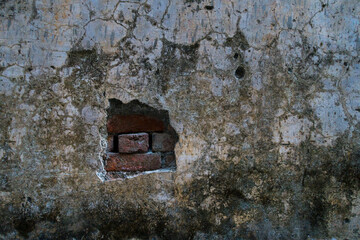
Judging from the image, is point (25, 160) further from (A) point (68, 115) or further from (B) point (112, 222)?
(B) point (112, 222)

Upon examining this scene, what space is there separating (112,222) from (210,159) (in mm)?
589

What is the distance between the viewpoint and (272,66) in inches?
66.1

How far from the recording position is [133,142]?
171 centimetres

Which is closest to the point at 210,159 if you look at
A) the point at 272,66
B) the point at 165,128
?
the point at 165,128

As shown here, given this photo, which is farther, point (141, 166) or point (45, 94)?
point (141, 166)

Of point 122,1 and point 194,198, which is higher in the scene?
point 122,1

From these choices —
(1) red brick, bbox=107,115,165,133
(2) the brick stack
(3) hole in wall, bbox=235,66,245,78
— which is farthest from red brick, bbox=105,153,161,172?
(3) hole in wall, bbox=235,66,245,78

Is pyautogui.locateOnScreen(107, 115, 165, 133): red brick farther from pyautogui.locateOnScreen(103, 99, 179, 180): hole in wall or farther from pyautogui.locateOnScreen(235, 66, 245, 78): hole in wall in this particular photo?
pyautogui.locateOnScreen(235, 66, 245, 78): hole in wall

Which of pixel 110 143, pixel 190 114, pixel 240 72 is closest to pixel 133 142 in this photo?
pixel 110 143

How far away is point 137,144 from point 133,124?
108 millimetres

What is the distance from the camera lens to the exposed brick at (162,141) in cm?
172

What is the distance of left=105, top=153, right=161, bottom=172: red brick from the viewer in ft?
5.59

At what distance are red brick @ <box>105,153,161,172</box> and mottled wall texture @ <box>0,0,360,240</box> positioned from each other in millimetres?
65

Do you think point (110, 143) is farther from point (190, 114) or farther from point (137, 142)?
point (190, 114)
